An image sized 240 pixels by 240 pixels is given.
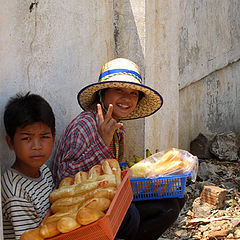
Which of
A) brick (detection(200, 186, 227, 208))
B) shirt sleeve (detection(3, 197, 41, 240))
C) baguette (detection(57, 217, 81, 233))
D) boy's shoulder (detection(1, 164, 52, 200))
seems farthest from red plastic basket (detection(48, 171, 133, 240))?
brick (detection(200, 186, 227, 208))

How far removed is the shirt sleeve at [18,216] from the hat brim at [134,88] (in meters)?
1.06

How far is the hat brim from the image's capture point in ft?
8.50

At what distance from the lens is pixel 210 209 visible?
12.7 ft

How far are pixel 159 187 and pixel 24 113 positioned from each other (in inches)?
42.4

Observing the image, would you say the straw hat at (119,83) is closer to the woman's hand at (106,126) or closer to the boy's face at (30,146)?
the woman's hand at (106,126)

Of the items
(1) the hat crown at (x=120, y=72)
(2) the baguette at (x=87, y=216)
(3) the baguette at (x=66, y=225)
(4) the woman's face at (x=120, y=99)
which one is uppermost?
(1) the hat crown at (x=120, y=72)

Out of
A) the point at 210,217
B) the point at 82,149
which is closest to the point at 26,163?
the point at 82,149

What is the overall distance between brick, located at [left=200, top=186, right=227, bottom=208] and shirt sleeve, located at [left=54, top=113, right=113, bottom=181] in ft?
6.30

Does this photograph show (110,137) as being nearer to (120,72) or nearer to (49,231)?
(120,72)

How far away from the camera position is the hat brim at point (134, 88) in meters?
2.59

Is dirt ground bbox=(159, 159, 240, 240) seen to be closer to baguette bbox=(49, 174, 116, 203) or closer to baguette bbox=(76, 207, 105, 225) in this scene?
baguette bbox=(49, 174, 116, 203)

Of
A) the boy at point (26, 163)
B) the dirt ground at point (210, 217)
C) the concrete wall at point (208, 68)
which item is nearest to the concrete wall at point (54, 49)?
the boy at point (26, 163)

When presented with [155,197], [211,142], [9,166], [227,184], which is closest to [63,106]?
[9,166]

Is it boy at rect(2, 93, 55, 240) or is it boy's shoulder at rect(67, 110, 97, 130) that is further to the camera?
boy's shoulder at rect(67, 110, 97, 130)
